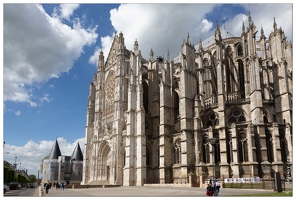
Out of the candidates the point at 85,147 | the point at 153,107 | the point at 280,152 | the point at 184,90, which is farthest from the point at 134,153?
the point at 280,152

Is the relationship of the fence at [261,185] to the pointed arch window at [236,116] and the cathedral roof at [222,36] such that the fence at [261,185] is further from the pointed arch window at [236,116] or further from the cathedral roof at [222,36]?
the cathedral roof at [222,36]

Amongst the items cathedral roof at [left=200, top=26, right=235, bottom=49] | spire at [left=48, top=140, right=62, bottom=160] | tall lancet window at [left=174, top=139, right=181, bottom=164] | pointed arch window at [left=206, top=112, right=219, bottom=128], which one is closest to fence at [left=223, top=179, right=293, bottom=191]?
pointed arch window at [left=206, top=112, right=219, bottom=128]

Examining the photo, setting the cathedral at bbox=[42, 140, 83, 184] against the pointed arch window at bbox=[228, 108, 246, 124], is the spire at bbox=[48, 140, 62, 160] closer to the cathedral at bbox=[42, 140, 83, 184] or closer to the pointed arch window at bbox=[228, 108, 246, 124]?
the cathedral at bbox=[42, 140, 83, 184]

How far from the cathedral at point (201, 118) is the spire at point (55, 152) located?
3577 cm

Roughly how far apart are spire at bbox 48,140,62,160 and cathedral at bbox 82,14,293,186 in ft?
117

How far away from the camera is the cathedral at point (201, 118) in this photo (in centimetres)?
3002

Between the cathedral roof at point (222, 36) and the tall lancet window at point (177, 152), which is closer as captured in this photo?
the tall lancet window at point (177, 152)

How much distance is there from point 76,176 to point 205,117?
2165 inches

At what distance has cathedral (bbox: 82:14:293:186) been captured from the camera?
30.0 m

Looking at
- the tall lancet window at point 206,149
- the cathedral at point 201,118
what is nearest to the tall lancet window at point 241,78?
the cathedral at point 201,118

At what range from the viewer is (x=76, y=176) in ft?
265

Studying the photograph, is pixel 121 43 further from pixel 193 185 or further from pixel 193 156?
pixel 193 185

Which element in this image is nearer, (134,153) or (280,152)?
(280,152)

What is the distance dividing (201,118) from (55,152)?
188 ft
